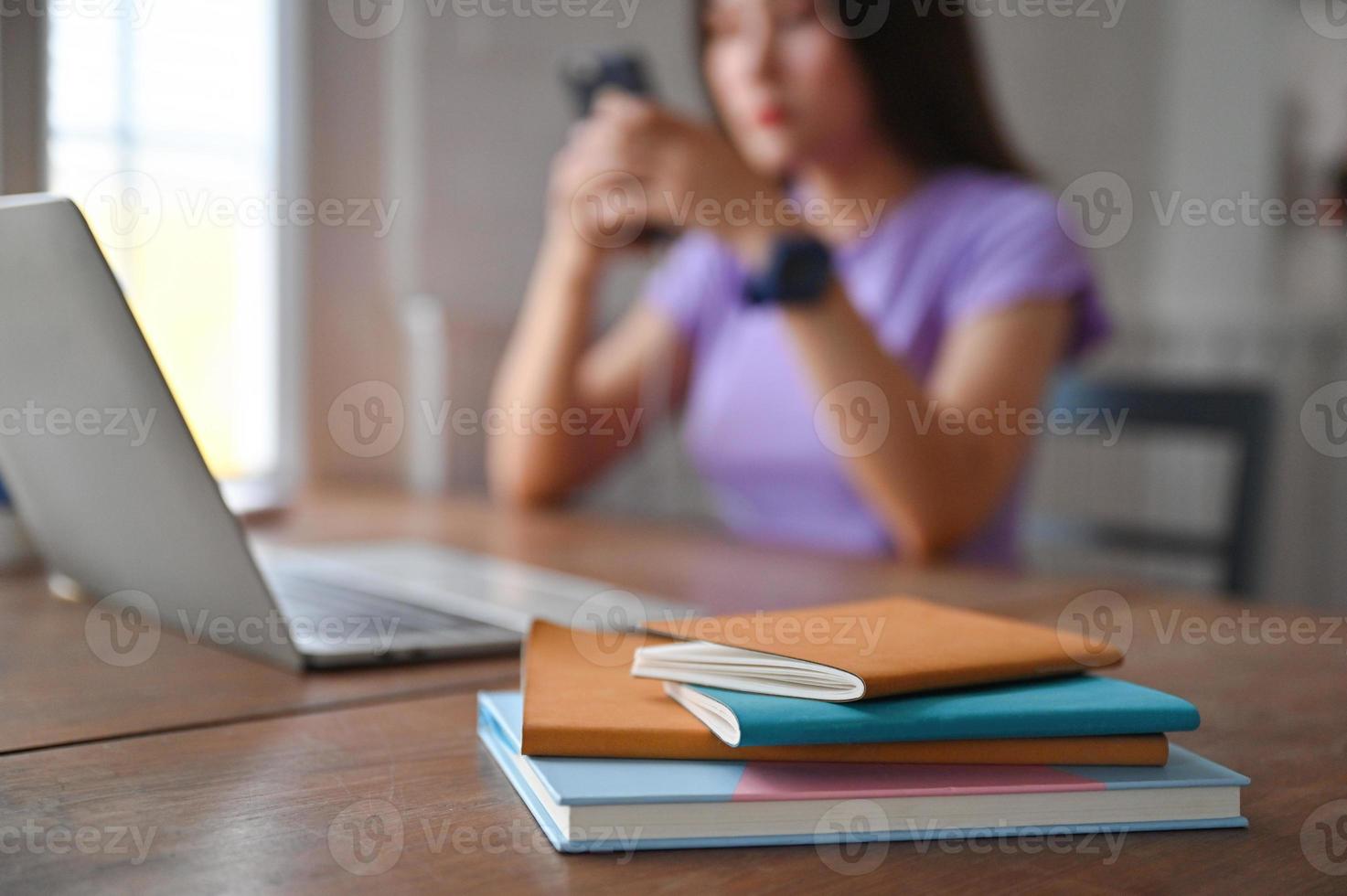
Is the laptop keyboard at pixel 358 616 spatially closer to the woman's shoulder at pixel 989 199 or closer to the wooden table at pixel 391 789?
the wooden table at pixel 391 789

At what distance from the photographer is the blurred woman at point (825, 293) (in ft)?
4.38

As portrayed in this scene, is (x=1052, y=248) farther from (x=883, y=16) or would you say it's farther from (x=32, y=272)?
(x=32, y=272)

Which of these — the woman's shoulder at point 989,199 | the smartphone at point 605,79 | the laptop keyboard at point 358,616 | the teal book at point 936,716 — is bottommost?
the laptop keyboard at point 358,616

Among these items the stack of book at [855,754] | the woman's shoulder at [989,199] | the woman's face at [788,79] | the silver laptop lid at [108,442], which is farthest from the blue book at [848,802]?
the woman's face at [788,79]

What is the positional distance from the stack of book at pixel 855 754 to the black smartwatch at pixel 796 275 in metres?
0.88

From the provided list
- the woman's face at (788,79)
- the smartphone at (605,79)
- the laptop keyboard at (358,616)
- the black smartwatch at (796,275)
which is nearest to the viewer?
the laptop keyboard at (358,616)

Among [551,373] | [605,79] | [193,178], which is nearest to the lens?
[605,79]

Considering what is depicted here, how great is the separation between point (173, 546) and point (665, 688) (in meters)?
0.31

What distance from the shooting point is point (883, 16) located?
1594 millimetres

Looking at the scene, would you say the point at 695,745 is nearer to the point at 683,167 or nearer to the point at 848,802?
the point at 848,802

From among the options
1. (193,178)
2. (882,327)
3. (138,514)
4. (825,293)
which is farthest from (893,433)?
(193,178)

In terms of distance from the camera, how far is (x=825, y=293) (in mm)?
1302

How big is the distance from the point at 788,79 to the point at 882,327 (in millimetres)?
382

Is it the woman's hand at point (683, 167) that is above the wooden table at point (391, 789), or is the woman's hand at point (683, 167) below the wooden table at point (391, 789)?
above
